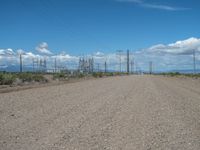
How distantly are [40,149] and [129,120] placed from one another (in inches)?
202

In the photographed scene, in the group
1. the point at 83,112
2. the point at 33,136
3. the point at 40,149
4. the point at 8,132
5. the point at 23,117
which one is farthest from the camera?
the point at 83,112

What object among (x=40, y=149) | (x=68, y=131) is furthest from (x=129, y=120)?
(x=40, y=149)

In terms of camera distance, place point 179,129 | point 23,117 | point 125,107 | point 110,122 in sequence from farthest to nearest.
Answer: point 125,107, point 23,117, point 110,122, point 179,129

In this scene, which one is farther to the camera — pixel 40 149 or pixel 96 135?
pixel 96 135

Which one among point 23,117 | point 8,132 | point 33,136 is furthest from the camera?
point 23,117

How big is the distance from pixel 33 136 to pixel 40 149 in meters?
1.55

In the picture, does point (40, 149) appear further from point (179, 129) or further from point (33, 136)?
point (179, 129)

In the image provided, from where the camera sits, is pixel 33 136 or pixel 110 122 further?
pixel 110 122

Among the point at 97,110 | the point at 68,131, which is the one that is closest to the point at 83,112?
the point at 97,110

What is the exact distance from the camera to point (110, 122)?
12.7 meters

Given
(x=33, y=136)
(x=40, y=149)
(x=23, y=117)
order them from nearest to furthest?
1. (x=40, y=149)
2. (x=33, y=136)
3. (x=23, y=117)

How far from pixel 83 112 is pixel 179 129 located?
16.0 ft

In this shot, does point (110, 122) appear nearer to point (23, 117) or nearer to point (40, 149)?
A: point (23, 117)

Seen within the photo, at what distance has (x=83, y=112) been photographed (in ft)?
50.1
